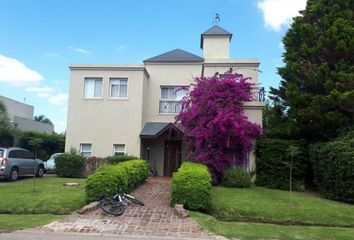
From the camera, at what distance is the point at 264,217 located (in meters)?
11.2

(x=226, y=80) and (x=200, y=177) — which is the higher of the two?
(x=226, y=80)

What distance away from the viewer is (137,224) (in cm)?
983

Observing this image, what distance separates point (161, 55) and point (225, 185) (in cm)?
1154

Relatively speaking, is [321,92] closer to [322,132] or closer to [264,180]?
[322,132]

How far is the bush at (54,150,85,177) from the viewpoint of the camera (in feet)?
68.5

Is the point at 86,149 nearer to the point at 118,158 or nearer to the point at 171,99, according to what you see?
the point at 118,158

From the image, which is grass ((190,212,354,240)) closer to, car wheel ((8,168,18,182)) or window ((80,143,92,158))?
car wheel ((8,168,18,182))

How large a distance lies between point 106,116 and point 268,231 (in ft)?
48.1

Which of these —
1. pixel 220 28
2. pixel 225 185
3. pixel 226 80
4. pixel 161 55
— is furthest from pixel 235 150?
pixel 220 28

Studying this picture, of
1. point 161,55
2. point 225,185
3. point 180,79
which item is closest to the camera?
point 225,185

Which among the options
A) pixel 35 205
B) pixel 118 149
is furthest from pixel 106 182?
pixel 118 149

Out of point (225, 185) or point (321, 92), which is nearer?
point (225, 185)

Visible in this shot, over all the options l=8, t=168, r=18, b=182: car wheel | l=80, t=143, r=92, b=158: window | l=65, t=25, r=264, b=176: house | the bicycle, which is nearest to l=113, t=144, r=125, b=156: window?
l=65, t=25, r=264, b=176: house

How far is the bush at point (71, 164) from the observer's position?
822 inches
